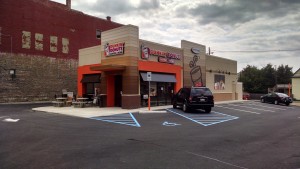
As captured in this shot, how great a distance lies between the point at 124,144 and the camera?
8383 millimetres

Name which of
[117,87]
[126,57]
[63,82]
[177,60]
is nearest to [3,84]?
[63,82]

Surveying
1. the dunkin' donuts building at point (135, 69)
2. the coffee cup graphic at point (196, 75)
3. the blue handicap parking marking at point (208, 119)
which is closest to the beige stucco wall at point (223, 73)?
the dunkin' donuts building at point (135, 69)

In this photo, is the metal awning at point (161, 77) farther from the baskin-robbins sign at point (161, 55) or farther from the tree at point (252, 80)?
the tree at point (252, 80)

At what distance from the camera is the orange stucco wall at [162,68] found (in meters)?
22.5

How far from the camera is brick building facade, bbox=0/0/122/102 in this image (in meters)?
29.5

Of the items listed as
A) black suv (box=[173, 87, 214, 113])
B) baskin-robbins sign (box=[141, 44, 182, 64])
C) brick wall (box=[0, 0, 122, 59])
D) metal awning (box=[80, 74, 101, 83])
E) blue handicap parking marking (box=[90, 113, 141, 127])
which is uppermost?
brick wall (box=[0, 0, 122, 59])

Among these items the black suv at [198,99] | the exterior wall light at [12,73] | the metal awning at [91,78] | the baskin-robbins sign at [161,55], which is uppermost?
the baskin-robbins sign at [161,55]

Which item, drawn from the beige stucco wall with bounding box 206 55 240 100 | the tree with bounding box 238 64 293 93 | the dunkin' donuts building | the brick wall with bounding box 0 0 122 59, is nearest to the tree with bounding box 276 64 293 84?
the tree with bounding box 238 64 293 93

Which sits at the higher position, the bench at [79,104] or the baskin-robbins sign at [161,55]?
the baskin-robbins sign at [161,55]

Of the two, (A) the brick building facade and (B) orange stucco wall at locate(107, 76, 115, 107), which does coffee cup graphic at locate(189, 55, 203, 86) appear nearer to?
(B) orange stucco wall at locate(107, 76, 115, 107)

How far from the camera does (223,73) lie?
35.5m

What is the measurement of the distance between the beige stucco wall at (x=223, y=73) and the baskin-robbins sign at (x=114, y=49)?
13907mm

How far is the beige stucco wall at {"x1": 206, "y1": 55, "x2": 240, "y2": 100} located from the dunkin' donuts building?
124cm

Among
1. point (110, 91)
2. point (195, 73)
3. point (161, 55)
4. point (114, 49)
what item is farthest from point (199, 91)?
point (195, 73)
